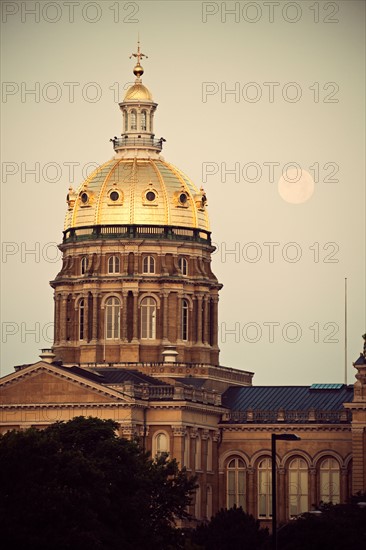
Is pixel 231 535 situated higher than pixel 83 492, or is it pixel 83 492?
pixel 83 492

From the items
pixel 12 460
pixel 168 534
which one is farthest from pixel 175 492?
pixel 12 460

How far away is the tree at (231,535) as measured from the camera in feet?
609

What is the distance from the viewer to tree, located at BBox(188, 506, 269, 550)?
186m

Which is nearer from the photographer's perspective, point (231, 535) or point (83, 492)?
point (83, 492)

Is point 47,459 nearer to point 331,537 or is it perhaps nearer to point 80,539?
point 80,539

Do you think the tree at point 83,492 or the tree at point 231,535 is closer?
the tree at point 83,492

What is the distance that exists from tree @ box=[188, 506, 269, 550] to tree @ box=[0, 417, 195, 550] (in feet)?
18.7

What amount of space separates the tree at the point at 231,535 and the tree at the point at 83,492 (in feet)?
18.7

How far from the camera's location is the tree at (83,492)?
160875 millimetres

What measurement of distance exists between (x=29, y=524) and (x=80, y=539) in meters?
3.10

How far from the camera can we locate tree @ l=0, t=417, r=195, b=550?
528ft

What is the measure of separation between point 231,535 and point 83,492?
82.4ft

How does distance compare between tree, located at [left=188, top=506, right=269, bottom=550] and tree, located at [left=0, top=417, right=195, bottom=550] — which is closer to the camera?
tree, located at [left=0, top=417, right=195, bottom=550]

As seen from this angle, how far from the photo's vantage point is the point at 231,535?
188 metres
